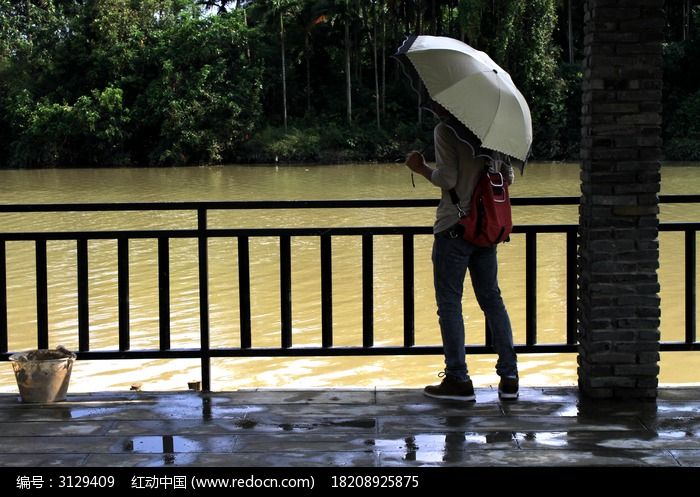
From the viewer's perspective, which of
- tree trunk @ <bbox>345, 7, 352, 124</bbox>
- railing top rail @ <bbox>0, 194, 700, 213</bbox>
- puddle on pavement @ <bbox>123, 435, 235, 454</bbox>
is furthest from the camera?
tree trunk @ <bbox>345, 7, 352, 124</bbox>

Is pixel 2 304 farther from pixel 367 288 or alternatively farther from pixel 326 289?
pixel 367 288

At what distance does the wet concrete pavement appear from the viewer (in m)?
4.19

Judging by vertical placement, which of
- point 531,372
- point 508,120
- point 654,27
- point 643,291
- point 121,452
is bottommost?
point 531,372

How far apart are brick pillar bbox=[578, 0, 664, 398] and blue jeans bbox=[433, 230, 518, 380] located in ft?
1.40

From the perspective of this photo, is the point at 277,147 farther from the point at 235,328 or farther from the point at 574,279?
the point at 574,279

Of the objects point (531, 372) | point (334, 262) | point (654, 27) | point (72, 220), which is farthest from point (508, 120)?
point (72, 220)

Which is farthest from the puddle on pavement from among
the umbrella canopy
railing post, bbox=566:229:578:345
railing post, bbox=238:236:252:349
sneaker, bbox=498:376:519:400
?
railing post, bbox=566:229:578:345

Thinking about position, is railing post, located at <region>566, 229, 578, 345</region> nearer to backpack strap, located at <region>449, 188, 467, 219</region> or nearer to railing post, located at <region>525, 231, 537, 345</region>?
railing post, located at <region>525, 231, 537, 345</region>

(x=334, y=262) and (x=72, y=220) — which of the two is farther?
(x=72, y=220)

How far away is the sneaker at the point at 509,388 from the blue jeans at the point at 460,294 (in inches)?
1.1

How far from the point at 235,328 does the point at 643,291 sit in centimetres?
657

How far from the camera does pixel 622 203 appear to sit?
16.6ft

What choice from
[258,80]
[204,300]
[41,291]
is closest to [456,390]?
[204,300]

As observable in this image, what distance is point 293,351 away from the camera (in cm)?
559
